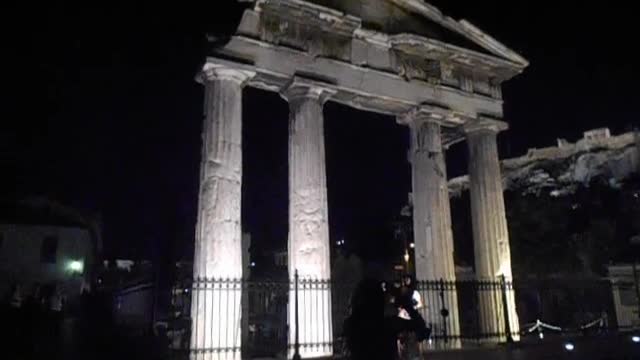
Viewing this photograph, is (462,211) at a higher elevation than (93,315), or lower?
higher

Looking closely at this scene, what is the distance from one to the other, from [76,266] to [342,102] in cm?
2076

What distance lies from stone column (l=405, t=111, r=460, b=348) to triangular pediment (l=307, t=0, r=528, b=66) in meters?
2.78

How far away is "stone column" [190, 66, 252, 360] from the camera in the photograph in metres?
11.2

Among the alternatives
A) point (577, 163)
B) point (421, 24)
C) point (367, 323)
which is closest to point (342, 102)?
point (421, 24)

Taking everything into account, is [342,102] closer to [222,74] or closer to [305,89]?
[305,89]

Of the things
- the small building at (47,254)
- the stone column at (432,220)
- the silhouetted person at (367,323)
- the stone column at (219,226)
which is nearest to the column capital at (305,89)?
the stone column at (219,226)

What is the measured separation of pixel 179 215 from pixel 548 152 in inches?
3153

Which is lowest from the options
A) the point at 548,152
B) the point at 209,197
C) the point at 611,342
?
the point at 611,342

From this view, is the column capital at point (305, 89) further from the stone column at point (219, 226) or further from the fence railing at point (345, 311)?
the fence railing at point (345, 311)

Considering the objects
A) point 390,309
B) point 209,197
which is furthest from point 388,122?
point 390,309

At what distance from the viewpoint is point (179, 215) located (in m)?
19.9

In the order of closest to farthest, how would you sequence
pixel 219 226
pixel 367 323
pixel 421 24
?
pixel 367 323 < pixel 219 226 < pixel 421 24

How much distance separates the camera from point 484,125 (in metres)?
17.2

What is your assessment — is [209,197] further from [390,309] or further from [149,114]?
[390,309]
